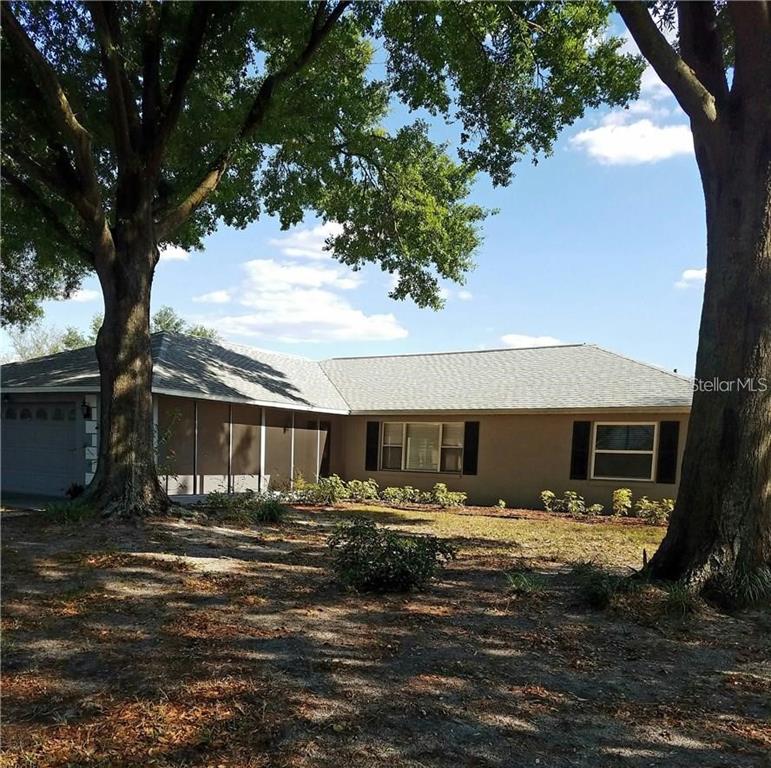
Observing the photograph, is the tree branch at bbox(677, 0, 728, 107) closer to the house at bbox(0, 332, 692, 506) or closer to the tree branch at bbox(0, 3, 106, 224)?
the tree branch at bbox(0, 3, 106, 224)

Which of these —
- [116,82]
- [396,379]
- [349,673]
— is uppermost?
[116,82]

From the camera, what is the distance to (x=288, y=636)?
169 inches

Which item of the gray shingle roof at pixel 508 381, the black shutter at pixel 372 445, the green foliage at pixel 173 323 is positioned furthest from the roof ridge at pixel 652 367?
the green foliage at pixel 173 323

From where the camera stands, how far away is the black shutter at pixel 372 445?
56.2 ft

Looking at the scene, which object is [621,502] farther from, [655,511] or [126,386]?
[126,386]

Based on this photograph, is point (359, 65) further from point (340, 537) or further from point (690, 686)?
point (690, 686)

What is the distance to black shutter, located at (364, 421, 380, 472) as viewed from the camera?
1714cm

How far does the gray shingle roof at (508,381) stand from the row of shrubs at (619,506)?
2119 mm

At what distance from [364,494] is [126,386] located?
7.96 metres

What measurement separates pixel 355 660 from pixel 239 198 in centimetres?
1147

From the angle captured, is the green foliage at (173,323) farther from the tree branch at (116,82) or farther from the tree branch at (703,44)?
the tree branch at (703,44)

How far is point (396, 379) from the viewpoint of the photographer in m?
18.5

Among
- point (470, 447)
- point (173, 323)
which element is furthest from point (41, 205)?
point (173, 323)

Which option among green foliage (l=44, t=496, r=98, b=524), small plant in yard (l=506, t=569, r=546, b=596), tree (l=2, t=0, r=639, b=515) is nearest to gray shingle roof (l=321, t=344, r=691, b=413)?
tree (l=2, t=0, r=639, b=515)
